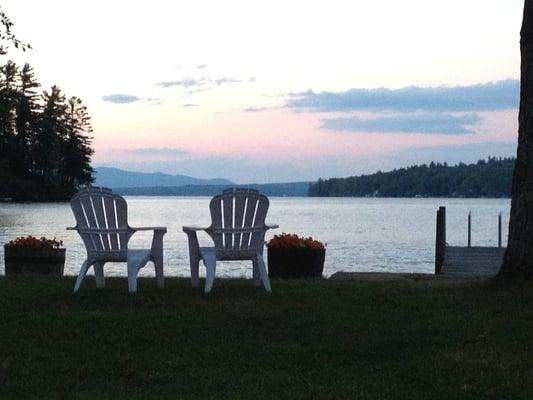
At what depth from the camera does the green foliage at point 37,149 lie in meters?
81.9

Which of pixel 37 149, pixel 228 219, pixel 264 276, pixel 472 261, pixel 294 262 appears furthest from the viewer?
pixel 37 149

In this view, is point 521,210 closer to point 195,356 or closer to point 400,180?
point 195,356

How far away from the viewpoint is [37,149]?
3250 inches

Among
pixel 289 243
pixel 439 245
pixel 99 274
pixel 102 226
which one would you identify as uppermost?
pixel 102 226

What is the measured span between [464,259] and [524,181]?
34.0 feet

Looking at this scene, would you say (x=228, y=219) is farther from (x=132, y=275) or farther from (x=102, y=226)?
(x=102, y=226)

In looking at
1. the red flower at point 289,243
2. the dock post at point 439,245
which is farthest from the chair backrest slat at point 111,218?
the dock post at point 439,245

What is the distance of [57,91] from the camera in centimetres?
8531

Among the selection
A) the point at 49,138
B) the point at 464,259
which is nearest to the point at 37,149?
the point at 49,138

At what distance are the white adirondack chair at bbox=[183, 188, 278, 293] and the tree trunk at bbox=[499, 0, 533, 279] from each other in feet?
7.83

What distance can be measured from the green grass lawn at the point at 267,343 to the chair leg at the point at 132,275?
0.23ft

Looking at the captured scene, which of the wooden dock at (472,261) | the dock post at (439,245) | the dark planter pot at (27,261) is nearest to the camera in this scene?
the dark planter pot at (27,261)

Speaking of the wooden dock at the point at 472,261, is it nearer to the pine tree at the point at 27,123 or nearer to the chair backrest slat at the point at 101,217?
the chair backrest slat at the point at 101,217

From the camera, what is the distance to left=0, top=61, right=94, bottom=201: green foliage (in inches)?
3226
